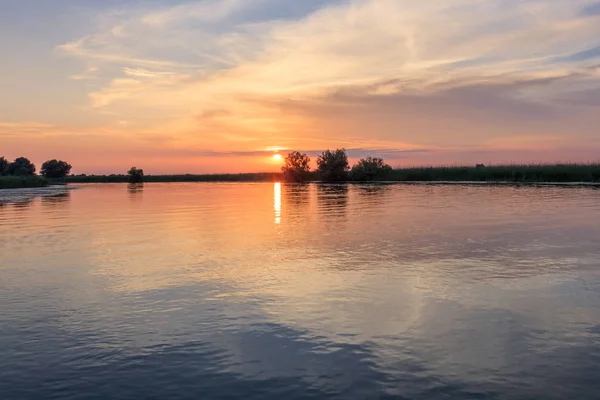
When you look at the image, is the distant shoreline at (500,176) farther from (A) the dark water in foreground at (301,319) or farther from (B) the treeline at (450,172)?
(A) the dark water in foreground at (301,319)

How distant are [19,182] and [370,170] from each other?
109639 mm

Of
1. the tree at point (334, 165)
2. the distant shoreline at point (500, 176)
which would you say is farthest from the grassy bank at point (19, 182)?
the tree at point (334, 165)

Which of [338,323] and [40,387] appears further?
[338,323]

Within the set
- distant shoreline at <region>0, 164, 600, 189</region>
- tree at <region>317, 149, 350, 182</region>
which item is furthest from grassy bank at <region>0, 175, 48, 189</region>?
tree at <region>317, 149, 350, 182</region>

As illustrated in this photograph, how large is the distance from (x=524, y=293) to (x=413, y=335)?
20.8 feet

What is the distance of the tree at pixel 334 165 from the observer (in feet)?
606

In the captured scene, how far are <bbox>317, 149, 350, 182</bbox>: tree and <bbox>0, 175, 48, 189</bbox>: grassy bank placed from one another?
319 ft

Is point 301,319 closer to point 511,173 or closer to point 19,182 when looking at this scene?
point 19,182

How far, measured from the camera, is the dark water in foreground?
10312 millimetres

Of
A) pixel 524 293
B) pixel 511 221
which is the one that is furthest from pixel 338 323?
pixel 511 221

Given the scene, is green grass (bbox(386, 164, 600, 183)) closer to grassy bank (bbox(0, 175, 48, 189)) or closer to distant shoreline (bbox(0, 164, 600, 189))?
distant shoreline (bbox(0, 164, 600, 189))

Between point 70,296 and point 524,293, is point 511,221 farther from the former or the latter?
point 70,296

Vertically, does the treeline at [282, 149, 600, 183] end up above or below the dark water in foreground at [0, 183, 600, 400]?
above

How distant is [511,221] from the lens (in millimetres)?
40031
